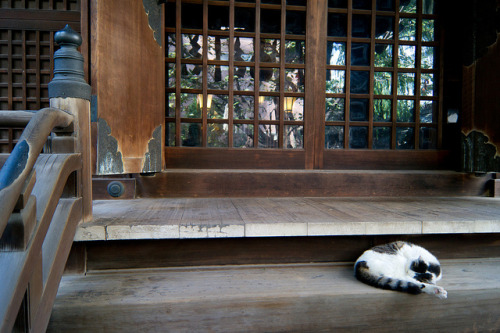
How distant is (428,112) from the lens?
12.1 feet

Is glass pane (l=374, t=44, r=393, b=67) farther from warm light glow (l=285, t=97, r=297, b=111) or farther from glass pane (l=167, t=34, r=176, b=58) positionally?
glass pane (l=167, t=34, r=176, b=58)

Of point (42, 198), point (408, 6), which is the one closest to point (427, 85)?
point (408, 6)

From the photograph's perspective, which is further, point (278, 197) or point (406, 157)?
point (406, 157)

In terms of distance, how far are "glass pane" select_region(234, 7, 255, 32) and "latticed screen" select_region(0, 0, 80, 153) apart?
2356 mm

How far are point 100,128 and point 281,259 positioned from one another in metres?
1.75

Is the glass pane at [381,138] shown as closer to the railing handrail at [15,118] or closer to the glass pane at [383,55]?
the glass pane at [383,55]

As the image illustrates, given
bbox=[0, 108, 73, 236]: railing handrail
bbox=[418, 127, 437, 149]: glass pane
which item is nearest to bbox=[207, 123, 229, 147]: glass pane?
bbox=[0, 108, 73, 236]: railing handrail

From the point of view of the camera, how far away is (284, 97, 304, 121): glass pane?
3475 millimetres

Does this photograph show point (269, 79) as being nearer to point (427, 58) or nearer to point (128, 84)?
point (128, 84)

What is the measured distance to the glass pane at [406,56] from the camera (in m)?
3.62

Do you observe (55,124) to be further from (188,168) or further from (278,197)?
(278,197)

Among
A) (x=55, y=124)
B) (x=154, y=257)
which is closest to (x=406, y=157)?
(x=154, y=257)

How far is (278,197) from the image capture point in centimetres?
321

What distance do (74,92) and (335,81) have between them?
2.73 meters
